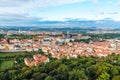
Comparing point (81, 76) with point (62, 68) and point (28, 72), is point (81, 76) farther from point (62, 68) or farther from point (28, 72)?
point (28, 72)

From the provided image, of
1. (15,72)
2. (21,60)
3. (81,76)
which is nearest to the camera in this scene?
(81,76)

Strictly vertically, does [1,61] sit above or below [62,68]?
below

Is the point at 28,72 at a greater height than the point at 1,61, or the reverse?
the point at 28,72

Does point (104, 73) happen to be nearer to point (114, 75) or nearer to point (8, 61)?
point (114, 75)

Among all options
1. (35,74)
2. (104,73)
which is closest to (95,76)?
(104,73)

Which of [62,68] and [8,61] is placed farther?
[8,61]

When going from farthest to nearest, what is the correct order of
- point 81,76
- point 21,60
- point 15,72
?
1. point 21,60
2. point 15,72
3. point 81,76

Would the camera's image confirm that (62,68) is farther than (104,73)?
Yes

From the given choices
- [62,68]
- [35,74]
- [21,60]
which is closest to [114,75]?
[62,68]
